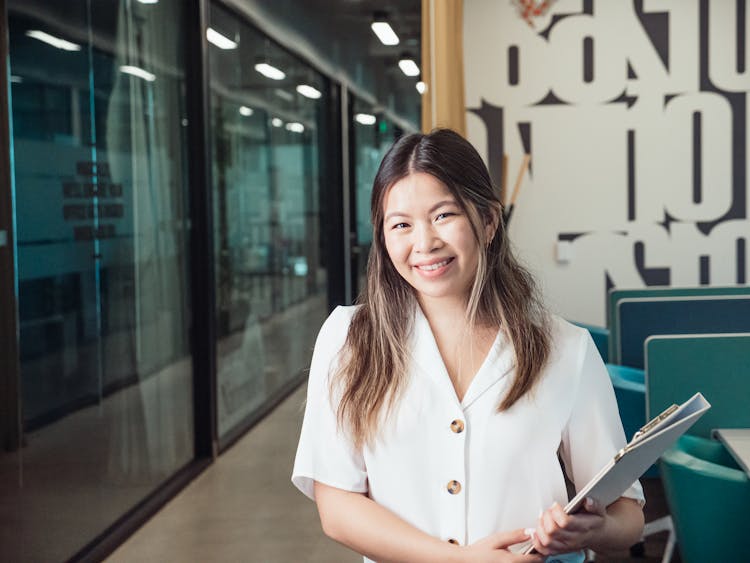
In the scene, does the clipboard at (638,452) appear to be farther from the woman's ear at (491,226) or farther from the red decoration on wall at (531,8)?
the red decoration on wall at (531,8)

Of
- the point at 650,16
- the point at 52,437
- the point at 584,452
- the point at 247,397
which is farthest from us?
the point at 247,397

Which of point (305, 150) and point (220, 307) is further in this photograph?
point (305, 150)

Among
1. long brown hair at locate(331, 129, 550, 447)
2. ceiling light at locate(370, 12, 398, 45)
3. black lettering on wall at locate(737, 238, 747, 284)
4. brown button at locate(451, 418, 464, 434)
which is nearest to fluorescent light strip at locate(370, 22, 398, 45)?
ceiling light at locate(370, 12, 398, 45)

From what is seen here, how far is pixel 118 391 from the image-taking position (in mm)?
4262

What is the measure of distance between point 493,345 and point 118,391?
10.2ft

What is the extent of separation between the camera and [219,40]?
568 cm

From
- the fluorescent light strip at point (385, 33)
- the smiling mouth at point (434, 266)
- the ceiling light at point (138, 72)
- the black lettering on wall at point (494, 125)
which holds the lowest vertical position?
the smiling mouth at point (434, 266)

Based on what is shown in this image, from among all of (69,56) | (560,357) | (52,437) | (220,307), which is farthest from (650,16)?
(560,357)

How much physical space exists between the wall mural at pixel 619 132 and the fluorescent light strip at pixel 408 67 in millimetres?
2138

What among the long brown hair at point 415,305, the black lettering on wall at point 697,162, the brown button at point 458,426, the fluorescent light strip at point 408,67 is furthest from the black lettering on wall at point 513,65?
the brown button at point 458,426

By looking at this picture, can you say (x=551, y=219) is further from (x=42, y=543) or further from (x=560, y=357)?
(x=560, y=357)

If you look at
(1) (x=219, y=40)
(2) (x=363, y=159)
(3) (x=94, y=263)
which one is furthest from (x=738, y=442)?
(2) (x=363, y=159)

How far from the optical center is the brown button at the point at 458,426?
4.73 ft

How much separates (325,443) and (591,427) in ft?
1.42
